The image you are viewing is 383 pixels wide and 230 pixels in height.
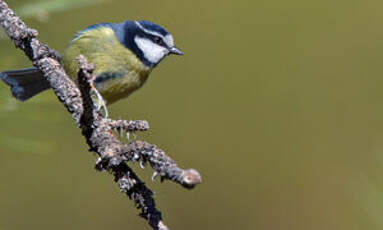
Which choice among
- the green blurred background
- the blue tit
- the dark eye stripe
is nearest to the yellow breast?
the blue tit

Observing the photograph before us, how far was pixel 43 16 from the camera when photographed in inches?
49.3

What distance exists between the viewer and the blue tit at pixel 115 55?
183 cm

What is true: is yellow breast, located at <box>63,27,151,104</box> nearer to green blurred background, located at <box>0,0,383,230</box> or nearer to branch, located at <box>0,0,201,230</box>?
green blurred background, located at <box>0,0,383,230</box>

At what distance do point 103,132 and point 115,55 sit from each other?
936 millimetres

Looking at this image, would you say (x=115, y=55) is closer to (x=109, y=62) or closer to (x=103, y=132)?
(x=109, y=62)

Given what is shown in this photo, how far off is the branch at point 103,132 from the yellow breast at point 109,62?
67cm

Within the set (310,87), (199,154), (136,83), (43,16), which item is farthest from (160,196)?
(43,16)

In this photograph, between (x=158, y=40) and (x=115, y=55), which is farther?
(x=158, y=40)

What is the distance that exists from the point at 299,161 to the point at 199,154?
0.38 meters

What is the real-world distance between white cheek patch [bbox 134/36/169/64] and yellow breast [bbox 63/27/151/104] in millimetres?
57

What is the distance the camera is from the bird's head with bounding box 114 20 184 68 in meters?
1.98

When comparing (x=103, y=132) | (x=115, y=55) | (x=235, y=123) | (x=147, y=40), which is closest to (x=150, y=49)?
(x=147, y=40)

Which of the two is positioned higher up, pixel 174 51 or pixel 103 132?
pixel 174 51

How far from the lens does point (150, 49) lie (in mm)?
2057
